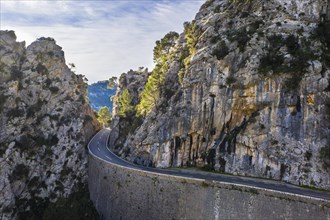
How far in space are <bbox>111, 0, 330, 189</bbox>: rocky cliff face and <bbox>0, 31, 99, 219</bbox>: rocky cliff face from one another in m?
18.1

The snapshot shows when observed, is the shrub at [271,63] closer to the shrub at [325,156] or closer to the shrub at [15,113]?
the shrub at [325,156]

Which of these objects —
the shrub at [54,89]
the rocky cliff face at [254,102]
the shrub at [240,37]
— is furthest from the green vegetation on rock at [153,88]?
the shrub at [54,89]

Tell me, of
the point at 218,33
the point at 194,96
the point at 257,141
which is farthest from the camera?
the point at 218,33

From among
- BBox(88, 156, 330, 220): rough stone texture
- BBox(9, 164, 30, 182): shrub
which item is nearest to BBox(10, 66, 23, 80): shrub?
BBox(9, 164, 30, 182): shrub

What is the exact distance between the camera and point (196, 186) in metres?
36.3

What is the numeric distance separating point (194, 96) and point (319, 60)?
779 inches

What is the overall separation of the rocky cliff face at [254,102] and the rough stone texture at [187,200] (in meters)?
9.79

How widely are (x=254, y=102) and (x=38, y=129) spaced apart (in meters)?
50.0

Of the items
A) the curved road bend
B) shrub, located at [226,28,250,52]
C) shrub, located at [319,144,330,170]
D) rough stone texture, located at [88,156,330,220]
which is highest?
shrub, located at [226,28,250,52]

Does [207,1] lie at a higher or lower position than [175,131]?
higher

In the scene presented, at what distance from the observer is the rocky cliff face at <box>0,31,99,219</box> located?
6450 centimetres

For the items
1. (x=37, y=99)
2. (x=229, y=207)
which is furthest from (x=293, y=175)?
(x=37, y=99)

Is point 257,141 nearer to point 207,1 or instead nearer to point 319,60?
point 319,60

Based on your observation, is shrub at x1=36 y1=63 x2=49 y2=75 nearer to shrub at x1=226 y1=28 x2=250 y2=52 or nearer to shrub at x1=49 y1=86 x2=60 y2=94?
shrub at x1=49 y1=86 x2=60 y2=94
